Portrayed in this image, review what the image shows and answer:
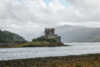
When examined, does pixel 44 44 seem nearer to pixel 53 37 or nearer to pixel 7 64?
pixel 53 37

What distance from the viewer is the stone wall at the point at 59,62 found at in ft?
47.6

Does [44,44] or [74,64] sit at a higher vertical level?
[74,64]

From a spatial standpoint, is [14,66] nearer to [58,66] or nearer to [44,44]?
[58,66]

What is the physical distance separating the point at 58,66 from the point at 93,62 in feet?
11.5

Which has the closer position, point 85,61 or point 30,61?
point 30,61

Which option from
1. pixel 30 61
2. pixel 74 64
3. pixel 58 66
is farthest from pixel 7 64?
pixel 74 64

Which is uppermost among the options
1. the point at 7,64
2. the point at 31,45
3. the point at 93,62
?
the point at 7,64

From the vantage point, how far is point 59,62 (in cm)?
1600

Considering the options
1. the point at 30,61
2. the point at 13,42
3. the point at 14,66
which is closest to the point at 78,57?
the point at 30,61

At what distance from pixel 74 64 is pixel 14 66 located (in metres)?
4.70

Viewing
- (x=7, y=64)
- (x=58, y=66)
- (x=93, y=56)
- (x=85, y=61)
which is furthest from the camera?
(x=93, y=56)

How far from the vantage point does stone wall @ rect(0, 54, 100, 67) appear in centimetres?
1452

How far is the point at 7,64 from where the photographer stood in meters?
14.1

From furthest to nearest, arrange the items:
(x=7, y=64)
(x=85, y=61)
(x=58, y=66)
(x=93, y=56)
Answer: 1. (x=93, y=56)
2. (x=85, y=61)
3. (x=58, y=66)
4. (x=7, y=64)
